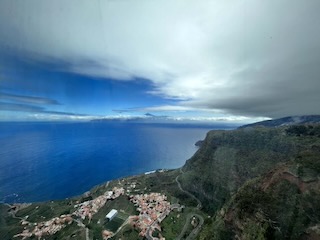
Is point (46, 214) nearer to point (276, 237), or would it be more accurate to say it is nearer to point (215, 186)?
point (215, 186)

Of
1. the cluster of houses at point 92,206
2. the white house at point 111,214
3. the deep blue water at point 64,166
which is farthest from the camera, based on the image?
the deep blue water at point 64,166

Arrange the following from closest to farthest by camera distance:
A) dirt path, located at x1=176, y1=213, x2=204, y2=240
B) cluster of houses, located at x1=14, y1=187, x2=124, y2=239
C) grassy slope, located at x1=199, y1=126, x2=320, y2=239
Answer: grassy slope, located at x1=199, y1=126, x2=320, y2=239 < dirt path, located at x1=176, y1=213, x2=204, y2=240 < cluster of houses, located at x1=14, y1=187, x2=124, y2=239

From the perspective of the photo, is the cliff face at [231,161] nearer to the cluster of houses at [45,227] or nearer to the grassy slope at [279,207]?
the grassy slope at [279,207]

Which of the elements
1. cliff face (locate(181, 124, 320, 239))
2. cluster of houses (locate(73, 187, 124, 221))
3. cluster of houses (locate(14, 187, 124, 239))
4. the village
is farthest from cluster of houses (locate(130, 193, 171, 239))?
cliff face (locate(181, 124, 320, 239))

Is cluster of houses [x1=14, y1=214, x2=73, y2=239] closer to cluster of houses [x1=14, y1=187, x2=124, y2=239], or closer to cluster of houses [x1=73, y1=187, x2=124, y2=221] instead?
cluster of houses [x1=14, y1=187, x2=124, y2=239]

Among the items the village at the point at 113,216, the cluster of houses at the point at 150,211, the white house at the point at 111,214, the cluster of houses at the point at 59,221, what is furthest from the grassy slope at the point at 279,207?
the cluster of houses at the point at 59,221

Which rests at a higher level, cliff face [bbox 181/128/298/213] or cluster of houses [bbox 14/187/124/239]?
cliff face [bbox 181/128/298/213]

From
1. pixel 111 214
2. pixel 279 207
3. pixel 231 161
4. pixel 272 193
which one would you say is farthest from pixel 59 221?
pixel 231 161
